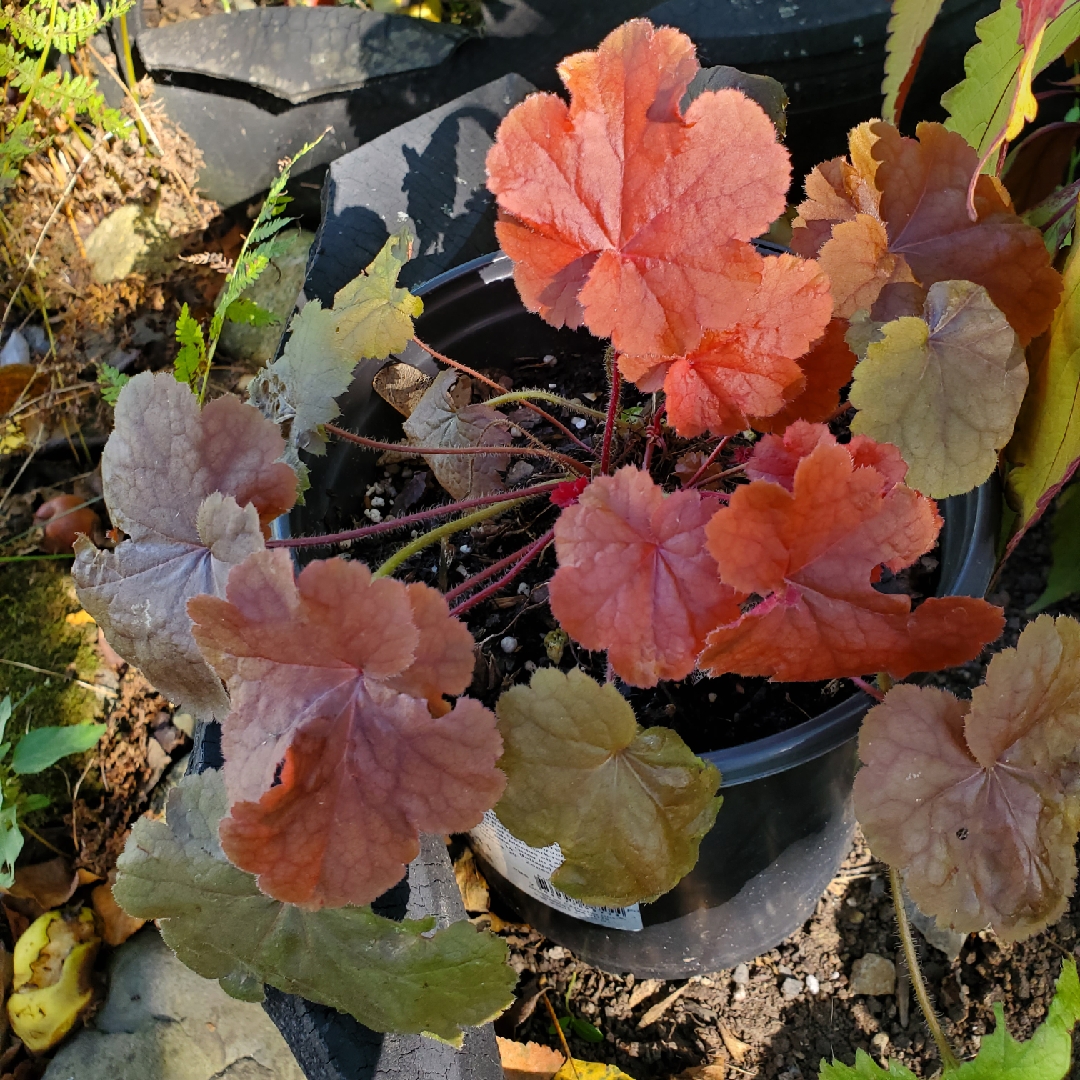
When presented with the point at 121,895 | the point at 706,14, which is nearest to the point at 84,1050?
the point at 121,895

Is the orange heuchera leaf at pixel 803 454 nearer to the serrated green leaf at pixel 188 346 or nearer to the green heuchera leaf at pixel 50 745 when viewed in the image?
the serrated green leaf at pixel 188 346

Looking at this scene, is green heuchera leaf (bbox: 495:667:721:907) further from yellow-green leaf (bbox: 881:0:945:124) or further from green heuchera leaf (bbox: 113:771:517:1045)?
yellow-green leaf (bbox: 881:0:945:124)

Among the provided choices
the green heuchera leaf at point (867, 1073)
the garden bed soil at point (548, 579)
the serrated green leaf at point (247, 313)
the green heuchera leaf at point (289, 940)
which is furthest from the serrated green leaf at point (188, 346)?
the green heuchera leaf at point (867, 1073)

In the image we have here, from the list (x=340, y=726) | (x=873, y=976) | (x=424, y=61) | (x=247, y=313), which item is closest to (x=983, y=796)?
(x=340, y=726)

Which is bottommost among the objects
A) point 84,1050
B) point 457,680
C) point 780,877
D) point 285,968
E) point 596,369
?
point 84,1050

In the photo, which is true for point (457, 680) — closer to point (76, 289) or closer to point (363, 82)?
point (363, 82)

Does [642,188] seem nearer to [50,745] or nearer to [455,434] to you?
[455,434]
